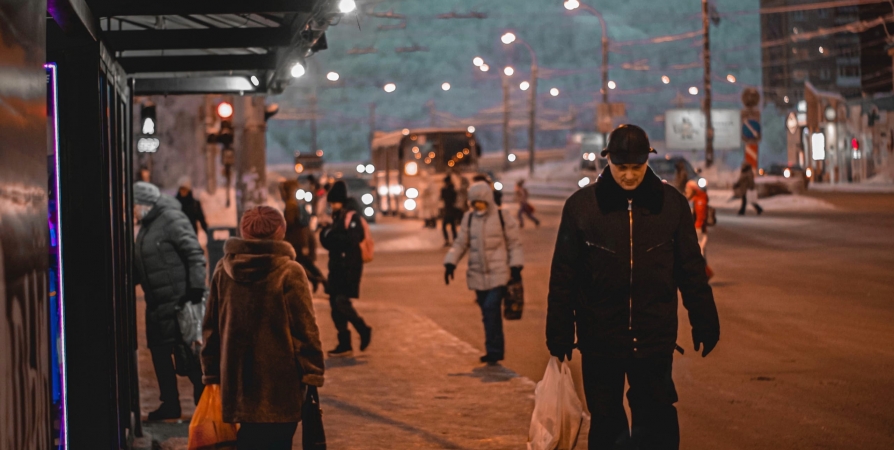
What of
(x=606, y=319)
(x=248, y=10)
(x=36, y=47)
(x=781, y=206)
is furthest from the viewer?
(x=781, y=206)

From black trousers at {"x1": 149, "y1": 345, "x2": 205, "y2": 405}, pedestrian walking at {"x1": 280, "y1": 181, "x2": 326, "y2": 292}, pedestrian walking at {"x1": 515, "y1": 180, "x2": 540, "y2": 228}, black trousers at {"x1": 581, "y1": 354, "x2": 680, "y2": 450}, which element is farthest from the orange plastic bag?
pedestrian walking at {"x1": 515, "y1": 180, "x2": 540, "y2": 228}

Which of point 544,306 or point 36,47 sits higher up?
point 36,47

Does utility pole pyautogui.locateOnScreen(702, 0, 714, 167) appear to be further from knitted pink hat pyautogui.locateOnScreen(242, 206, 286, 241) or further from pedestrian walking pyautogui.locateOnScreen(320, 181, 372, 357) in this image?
knitted pink hat pyautogui.locateOnScreen(242, 206, 286, 241)

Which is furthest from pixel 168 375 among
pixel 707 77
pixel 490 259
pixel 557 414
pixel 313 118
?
pixel 313 118

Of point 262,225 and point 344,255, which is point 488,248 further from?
point 262,225

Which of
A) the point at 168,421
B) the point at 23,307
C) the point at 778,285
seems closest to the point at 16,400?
the point at 23,307

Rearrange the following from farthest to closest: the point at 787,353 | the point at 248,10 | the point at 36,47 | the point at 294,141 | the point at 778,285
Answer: the point at 294,141 → the point at 778,285 → the point at 787,353 → the point at 248,10 → the point at 36,47

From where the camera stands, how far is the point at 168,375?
8.37m

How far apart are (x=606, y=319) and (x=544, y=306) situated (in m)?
10.3

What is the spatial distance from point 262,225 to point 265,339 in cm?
54

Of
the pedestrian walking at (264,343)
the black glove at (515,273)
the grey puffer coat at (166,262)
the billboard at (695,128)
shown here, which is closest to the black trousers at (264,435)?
the pedestrian walking at (264,343)

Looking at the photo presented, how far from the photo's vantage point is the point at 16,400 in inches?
134

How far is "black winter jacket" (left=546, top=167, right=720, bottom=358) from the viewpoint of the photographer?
528 cm

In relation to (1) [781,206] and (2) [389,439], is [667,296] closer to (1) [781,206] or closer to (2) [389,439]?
(2) [389,439]
